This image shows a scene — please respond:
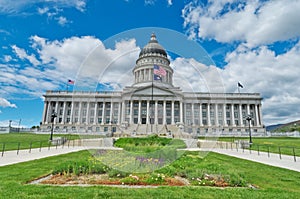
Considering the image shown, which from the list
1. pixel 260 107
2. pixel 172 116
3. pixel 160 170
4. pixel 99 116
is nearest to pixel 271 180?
pixel 160 170

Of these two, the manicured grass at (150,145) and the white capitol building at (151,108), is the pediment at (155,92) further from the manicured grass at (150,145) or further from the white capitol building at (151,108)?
the manicured grass at (150,145)

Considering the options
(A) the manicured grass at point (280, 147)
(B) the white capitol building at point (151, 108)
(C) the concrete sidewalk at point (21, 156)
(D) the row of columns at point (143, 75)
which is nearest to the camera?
(C) the concrete sidewalk at point (21, 156)

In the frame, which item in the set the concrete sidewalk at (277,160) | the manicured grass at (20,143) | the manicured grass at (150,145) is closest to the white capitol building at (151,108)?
the manicured grass at (20,143)

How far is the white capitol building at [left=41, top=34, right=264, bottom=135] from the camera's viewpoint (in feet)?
218

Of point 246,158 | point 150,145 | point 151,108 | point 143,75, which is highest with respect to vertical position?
point 143,75

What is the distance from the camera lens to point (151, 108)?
221 ft

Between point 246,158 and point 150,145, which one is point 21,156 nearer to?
point 150,145

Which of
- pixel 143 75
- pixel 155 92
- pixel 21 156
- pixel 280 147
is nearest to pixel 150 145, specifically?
pixel 21 156

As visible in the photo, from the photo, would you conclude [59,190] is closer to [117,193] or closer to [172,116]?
[117,193]

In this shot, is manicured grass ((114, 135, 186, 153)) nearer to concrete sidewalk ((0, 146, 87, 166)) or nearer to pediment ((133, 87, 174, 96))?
concrete sidewalk ((0, 146, 87, 166))

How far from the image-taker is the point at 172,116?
6581 cm

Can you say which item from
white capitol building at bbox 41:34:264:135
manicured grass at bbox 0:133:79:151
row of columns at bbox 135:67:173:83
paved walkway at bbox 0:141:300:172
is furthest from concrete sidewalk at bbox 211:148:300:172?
row of columns at bbox 135:67:173:83

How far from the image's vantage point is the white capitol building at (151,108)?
66.3 metres

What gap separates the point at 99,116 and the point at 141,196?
7084 cm
